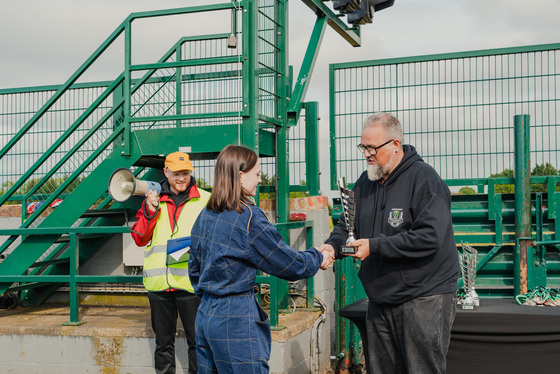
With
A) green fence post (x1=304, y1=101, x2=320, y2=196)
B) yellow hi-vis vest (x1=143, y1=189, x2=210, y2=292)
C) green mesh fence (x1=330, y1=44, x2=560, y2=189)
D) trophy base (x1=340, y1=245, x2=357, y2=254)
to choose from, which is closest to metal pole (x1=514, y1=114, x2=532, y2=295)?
green mesh fence (x1=330, y1=44, x2=560, y2=189)

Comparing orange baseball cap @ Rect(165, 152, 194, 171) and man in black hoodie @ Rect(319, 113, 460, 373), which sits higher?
orange baseball cap @ Rect(165, 152, 194, 171)

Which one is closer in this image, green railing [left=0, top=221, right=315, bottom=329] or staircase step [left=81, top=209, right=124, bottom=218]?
green railing [left=0, top=221, right=315, bottom=329]

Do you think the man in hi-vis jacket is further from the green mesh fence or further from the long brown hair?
the green mesh fence

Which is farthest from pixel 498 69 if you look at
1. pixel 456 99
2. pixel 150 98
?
pixel 150 98

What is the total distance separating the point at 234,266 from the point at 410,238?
1.09 metres

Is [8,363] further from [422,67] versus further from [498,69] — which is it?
[498,69]

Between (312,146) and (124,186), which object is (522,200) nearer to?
(312,146)

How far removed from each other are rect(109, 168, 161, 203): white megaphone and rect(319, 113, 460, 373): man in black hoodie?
2.14m

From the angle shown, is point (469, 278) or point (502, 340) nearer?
point (502, 340)

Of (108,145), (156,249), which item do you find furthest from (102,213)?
(156,249)

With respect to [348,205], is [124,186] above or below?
above

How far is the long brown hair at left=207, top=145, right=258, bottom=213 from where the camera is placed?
3.64 m

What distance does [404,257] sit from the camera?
3.94 meters

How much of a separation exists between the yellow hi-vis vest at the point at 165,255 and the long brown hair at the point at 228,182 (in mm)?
1823
